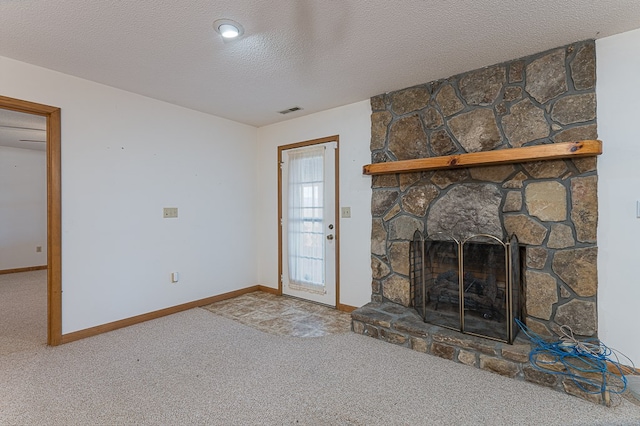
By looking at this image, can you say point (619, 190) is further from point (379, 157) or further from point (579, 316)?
point (379, 157)

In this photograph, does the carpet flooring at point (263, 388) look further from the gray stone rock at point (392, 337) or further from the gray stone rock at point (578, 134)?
the gray stone rock at point (578, 134)

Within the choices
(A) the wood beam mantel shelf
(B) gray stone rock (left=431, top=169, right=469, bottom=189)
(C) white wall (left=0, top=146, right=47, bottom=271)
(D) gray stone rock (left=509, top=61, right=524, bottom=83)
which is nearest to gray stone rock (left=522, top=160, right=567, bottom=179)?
(A) the wood beam mantel shelf

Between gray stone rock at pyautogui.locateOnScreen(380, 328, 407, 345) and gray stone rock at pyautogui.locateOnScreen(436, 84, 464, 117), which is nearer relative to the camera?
gray stone rock at pyautogui.locateOnScreen(380, 328, 407, 345)

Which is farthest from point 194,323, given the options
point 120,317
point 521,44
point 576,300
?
point 521,44

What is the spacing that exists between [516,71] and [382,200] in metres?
1.64

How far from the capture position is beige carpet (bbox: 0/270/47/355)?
287cm

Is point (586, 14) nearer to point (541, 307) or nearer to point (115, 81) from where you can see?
point (541, 307)

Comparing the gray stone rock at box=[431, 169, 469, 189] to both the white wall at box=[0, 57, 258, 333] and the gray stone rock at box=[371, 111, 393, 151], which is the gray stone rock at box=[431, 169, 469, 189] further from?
the white wall at box=[0, 57, 258, 333]

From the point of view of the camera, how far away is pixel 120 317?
10.6ft

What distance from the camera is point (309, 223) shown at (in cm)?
414

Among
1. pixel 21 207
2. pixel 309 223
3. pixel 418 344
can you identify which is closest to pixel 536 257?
pixel 418 344

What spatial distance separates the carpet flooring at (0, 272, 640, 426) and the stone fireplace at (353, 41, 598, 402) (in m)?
0.27

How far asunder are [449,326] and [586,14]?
243cm

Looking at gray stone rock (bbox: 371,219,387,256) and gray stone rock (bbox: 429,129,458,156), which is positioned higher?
gray stone rock (bbox: 429,129,458,156)
